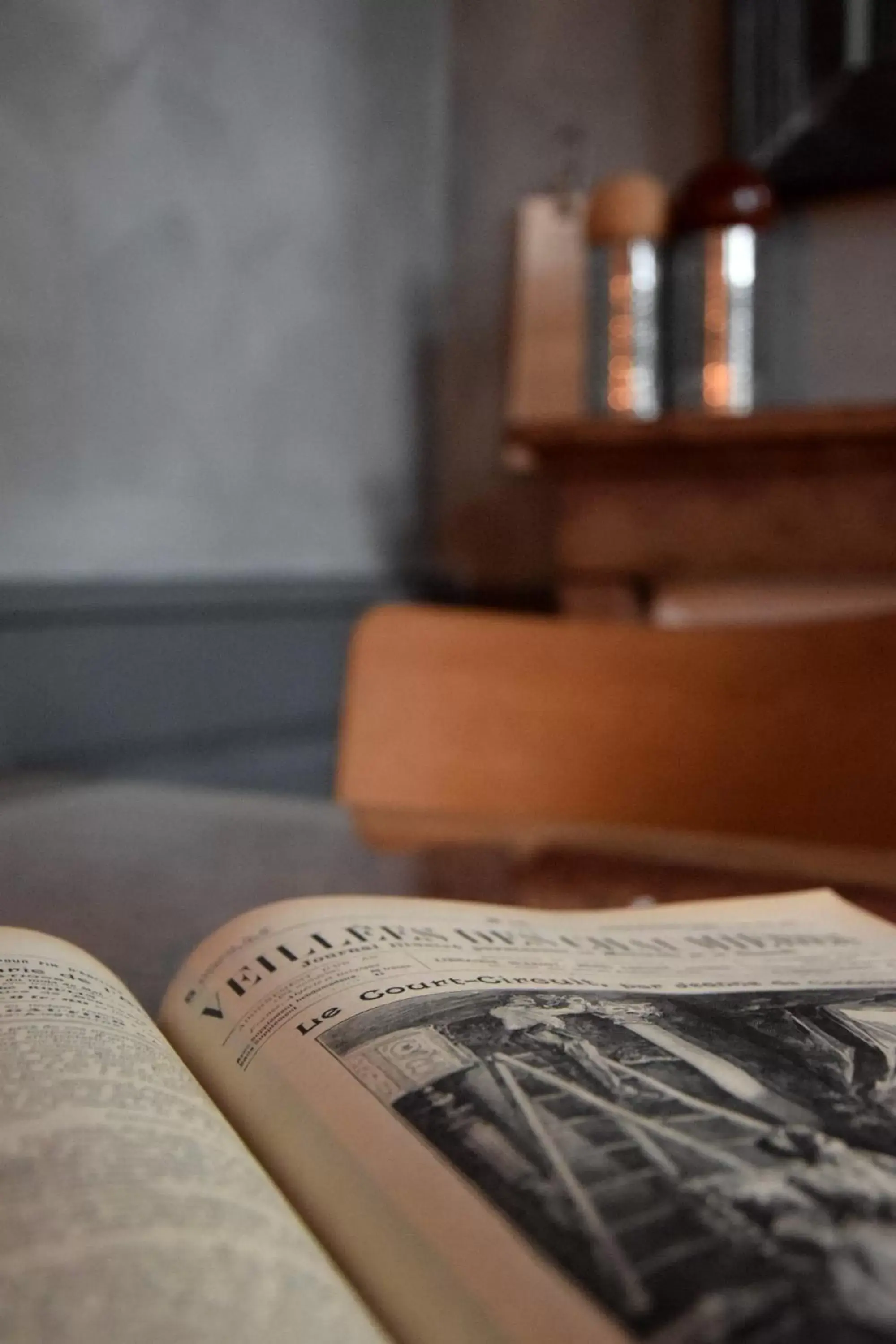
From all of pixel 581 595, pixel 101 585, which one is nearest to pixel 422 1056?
pixel 101 585

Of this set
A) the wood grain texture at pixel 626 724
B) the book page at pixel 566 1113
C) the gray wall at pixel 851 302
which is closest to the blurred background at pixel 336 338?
the gray wall at pixel 851 302

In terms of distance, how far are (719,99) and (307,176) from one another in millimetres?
569

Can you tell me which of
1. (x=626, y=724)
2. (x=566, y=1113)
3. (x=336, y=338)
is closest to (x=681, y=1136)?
(x=566, y=1113)

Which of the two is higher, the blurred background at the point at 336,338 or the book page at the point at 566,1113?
the blurred background at the point at 336,338

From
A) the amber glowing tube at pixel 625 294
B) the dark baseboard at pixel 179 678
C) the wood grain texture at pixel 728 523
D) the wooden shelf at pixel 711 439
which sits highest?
the amber glowing tube at pixel 625 294

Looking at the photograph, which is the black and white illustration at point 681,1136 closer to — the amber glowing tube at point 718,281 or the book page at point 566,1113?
the book page at point 566,1113

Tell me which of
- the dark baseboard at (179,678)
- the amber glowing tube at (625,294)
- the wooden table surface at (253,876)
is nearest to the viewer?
the wooden table surface at (253,876)

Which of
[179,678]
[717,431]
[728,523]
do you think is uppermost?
[717,431]

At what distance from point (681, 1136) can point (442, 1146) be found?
1.5 inches

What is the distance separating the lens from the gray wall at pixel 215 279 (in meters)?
1.08

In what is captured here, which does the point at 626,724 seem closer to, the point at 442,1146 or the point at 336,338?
the point at 442,1146

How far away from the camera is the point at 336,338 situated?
150cm

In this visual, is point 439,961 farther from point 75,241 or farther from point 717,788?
point 75,241

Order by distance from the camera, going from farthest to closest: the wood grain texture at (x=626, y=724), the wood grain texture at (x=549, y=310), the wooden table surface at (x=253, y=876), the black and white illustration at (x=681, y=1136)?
the wood grain texture at (x=549, y=310) → the wood grain texture at (x=626, y=724) → the wooden table surface at (x=253, y=876) → the black and white illustration at (x=681, y=1136)
